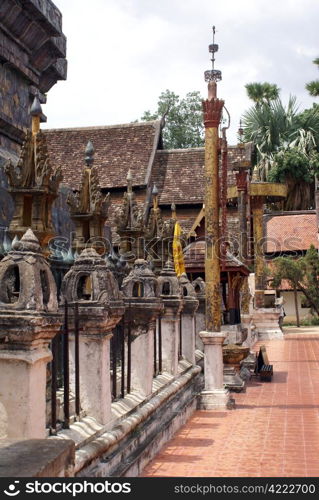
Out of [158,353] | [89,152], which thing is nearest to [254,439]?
[158,353]

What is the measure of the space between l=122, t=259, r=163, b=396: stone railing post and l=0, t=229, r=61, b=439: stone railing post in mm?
3673

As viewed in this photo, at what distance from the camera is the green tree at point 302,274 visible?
34812 mm

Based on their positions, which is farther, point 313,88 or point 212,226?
point 313,88

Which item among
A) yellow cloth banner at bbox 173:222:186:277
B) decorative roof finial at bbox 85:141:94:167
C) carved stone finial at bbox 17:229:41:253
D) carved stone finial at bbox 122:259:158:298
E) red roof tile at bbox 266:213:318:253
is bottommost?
carved stone finial at bbox 122:259:158:298

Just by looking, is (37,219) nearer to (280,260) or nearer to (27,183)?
(27,183)

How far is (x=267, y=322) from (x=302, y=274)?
252 inches

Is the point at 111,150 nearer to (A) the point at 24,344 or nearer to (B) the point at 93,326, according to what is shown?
(B) the point at 93,326

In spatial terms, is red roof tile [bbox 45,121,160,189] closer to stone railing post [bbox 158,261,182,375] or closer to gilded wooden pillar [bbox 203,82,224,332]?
gilded wooden pillar [bbox 203,82,224,332]

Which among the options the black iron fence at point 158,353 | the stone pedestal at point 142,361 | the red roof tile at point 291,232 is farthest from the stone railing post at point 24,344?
the red roof tile at point 291,232

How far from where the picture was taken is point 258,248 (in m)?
30.1

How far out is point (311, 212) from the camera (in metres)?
44.9

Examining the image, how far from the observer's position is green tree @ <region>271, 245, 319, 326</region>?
114 ft

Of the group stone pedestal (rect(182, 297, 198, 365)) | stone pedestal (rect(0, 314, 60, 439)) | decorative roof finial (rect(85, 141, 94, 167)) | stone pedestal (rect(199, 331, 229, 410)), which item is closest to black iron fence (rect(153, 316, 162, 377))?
stone pedestal (rect(199, 331, 229, 410))

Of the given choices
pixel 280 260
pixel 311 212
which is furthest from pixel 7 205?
pixel 311 212
